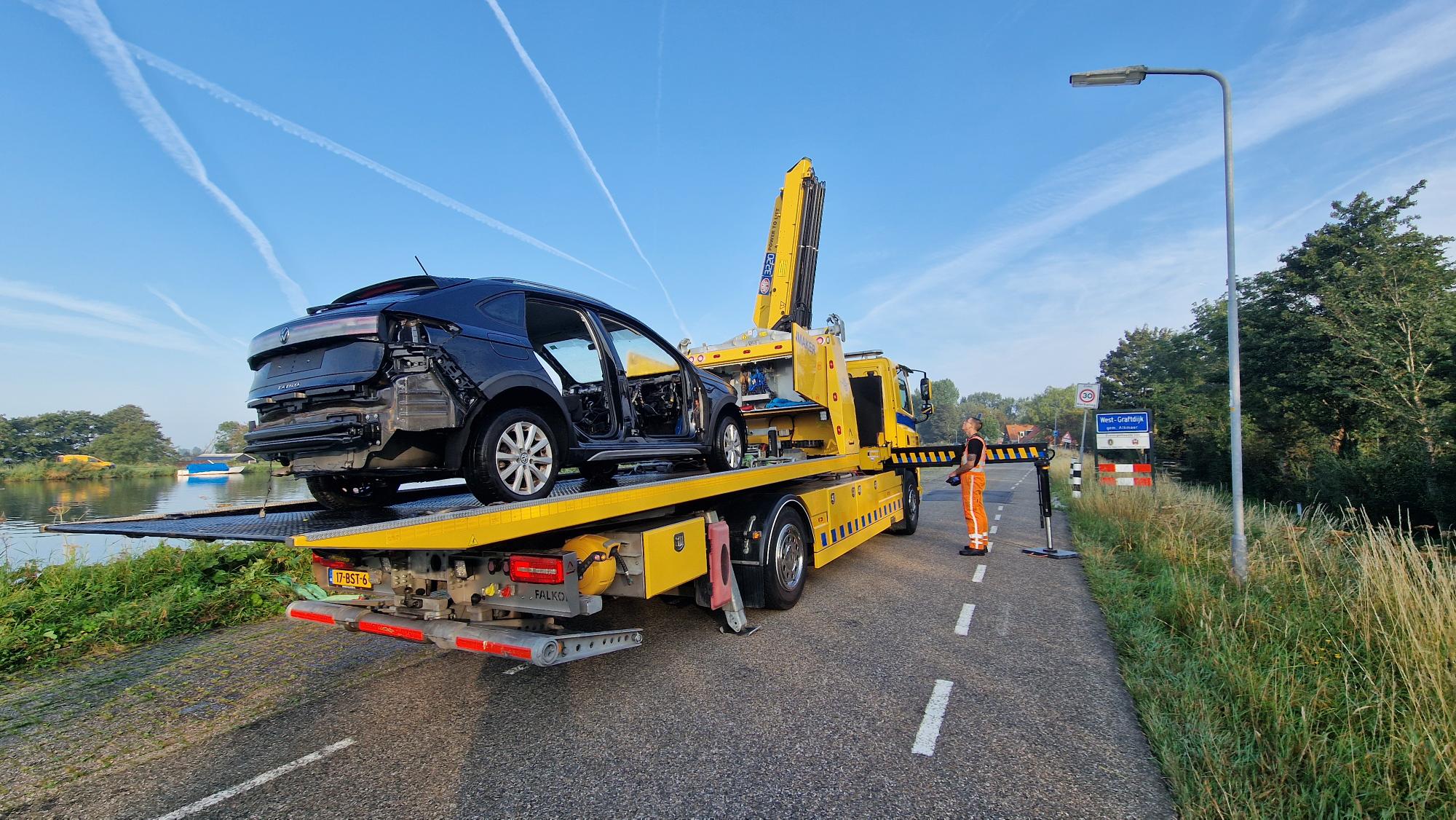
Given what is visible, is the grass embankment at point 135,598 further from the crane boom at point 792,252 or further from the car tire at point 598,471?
the crane boom at point 792,252

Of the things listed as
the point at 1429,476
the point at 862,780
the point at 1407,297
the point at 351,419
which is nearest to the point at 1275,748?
the point at 862,780

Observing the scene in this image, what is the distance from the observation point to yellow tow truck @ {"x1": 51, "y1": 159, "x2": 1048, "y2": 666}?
288cm

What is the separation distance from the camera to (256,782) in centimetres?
272

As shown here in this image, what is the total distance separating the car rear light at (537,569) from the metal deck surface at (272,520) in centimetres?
30

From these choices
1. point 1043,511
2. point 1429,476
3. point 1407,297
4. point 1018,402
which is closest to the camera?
point 1043,511

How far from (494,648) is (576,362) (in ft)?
7.07

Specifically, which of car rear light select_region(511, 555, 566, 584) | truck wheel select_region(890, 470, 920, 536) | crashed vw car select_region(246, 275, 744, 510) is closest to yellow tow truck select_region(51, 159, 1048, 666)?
car rear light select_region(511, 555, 566, 584)

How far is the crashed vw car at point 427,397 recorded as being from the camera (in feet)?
9.21

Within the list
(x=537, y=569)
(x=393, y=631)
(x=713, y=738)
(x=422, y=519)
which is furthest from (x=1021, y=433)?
(x=422, y=519)

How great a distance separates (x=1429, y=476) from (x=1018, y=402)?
491ft

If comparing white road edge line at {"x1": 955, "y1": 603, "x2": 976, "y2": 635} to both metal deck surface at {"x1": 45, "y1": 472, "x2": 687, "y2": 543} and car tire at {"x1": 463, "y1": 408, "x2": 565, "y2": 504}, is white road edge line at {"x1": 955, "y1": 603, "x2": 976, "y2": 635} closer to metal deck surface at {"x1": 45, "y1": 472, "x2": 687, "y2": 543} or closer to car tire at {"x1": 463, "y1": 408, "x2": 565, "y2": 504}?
metal deck surface at {"x1": 45, "y1": 472, "x2": 687, "y2": 543}

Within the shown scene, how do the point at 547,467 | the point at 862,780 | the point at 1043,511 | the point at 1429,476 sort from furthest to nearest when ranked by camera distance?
the point at 1429,476 → the point at 1043,511 → the point at 547,467 → the point at 862,780

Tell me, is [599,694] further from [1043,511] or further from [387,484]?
[1043,511]

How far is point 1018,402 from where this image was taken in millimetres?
151500
